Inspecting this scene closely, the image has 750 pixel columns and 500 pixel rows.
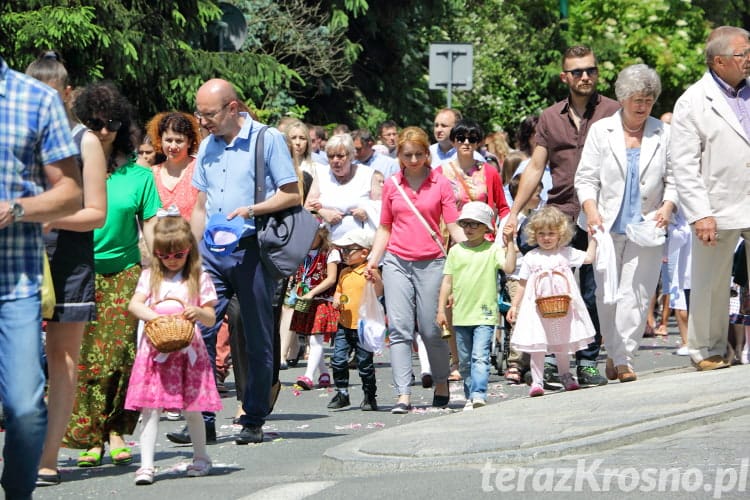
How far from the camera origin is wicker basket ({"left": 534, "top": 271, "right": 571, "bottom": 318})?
439 inches

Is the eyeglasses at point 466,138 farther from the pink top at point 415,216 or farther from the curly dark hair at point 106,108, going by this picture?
the curly dark hair at point 106,108

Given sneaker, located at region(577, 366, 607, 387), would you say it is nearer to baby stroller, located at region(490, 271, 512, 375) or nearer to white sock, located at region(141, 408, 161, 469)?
baby stroller, located at region(490, 271, 512, 375)

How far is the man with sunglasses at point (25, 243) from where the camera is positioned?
6168 millimetres

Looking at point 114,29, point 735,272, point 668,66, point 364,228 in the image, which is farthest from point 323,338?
point 668,66

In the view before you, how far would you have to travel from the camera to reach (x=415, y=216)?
1149cm

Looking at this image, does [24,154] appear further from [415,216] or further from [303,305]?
[303,305]

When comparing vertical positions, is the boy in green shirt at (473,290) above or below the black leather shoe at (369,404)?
above

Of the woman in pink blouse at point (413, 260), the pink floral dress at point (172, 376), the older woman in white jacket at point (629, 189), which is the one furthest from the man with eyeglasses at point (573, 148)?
the pink floral dress at point (172, 376)

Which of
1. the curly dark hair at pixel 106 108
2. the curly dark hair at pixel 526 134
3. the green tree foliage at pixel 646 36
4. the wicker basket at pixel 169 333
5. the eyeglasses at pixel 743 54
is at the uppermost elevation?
the green tree foliage at pixel 646 36

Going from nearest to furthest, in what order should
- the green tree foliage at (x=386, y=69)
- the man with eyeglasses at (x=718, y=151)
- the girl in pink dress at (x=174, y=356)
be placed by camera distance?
the girl in pink dress at (x=174, y=356)
the man with eyeglasses at (x=718, y=151)
the green tree foliage at (x=386, y=69)

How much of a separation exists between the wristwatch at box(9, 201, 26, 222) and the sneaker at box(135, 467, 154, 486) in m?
2.30

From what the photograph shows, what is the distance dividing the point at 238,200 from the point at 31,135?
321 centimetres

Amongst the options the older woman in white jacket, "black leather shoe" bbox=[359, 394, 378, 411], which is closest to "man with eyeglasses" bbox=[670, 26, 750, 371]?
the older woman in white jacket

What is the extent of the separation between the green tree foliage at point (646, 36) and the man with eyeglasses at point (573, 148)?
95.4 ft
